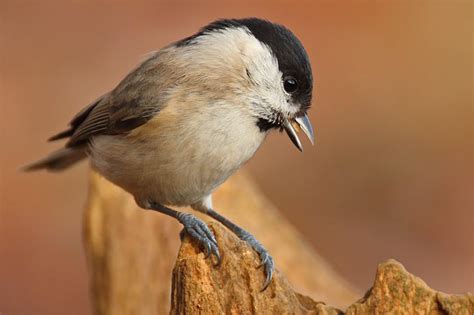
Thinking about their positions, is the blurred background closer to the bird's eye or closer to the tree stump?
the tree stump

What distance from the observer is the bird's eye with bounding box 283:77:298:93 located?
124 inches

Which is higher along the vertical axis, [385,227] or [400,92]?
[400,92]

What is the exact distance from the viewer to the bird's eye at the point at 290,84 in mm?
3139

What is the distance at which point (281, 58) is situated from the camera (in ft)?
10.2

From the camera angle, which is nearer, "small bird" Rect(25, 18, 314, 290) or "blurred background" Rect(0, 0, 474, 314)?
"small bird" Rect(25, 18, 314, 290)

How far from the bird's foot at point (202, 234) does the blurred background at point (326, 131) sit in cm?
272

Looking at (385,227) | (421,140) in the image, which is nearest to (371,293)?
(385,227)

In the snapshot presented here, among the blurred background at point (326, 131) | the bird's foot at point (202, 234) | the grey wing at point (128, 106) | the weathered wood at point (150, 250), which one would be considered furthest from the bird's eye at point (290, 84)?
the blurred background at point (326, 131)

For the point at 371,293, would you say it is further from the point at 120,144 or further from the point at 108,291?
the point at 108,291

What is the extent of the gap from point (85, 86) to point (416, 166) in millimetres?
2845

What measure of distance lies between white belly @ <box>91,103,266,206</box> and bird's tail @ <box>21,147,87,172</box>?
658mm

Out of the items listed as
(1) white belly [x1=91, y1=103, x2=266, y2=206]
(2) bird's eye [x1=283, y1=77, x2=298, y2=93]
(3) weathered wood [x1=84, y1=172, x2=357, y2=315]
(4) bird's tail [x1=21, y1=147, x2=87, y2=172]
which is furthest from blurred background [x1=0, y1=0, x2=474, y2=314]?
(2) bird's eye [x1=283, y1=77, x2=298, y2=93]

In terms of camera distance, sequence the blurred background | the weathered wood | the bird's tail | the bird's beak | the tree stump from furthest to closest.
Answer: the blurred background < the bird's tail < the weathered wood < the bird's beak < the tree stump

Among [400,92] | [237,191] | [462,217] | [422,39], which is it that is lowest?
[237,191]
